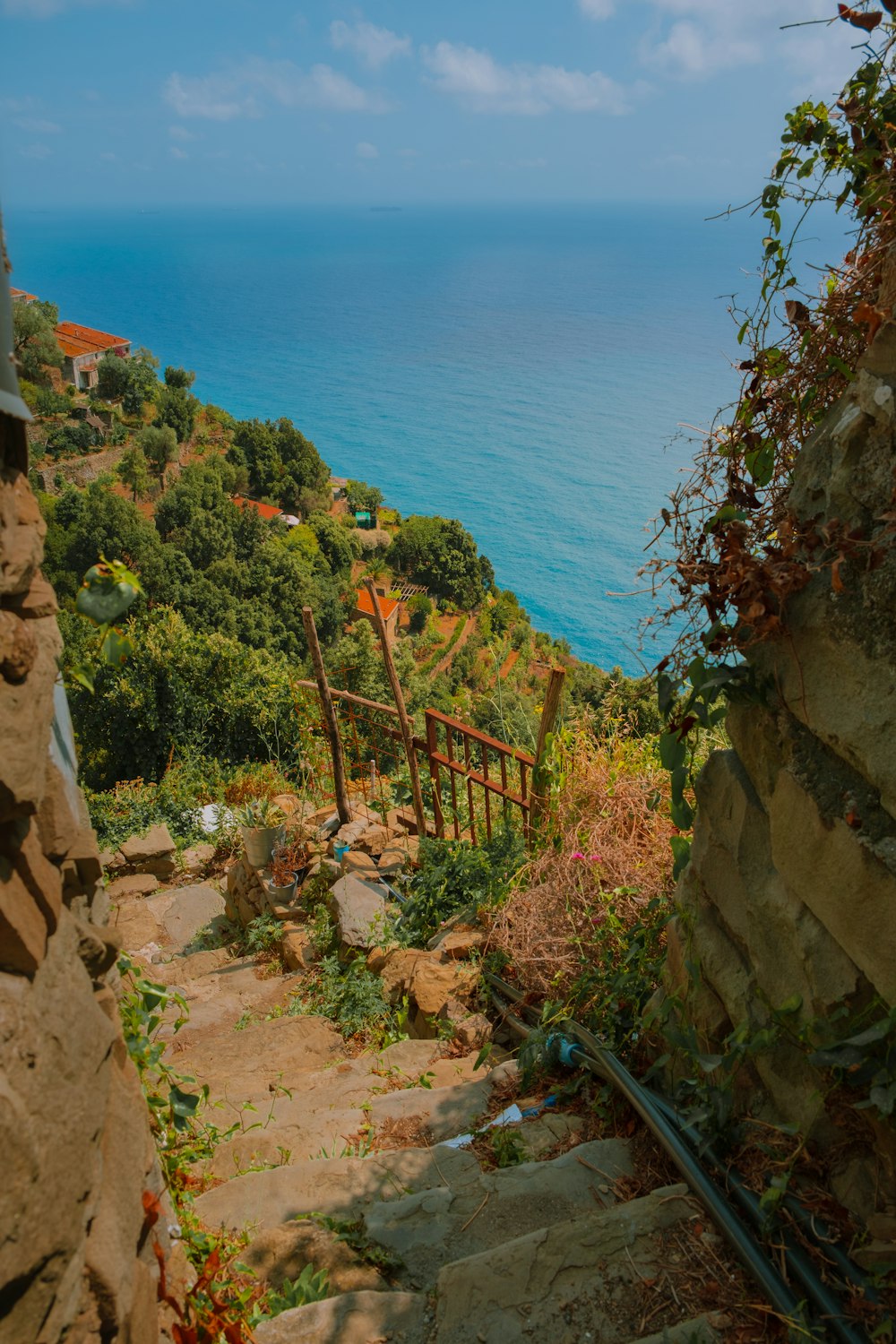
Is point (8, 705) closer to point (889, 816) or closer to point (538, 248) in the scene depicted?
point (889, 816)

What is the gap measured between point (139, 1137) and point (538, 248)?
536 ft

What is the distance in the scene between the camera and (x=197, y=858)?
7.71 m

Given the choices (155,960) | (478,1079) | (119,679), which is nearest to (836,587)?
(478,1079)

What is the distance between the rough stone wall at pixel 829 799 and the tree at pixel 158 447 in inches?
1711

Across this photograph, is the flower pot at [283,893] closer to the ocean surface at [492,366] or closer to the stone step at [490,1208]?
the stone step at [490,1208]

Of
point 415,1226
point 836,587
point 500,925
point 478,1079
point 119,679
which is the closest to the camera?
point 836,587

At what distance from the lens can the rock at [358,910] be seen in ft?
14.8

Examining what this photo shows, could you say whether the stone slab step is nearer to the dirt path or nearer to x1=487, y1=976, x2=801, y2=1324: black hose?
x1=487, y1=976, x2=801, y2=1324: black hose

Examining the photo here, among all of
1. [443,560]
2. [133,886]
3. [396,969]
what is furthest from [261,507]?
[396,969]

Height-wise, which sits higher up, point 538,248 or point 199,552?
point 538,248

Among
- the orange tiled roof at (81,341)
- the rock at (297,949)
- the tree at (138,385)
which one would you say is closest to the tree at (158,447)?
the tree at (138,385)

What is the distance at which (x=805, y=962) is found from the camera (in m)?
1.79

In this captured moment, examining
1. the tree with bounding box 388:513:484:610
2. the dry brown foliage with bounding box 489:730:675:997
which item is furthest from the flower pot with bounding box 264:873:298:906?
the tree with bounding box 388:513:484:610

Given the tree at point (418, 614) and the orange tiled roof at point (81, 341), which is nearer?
the tree at point (418, 614)
